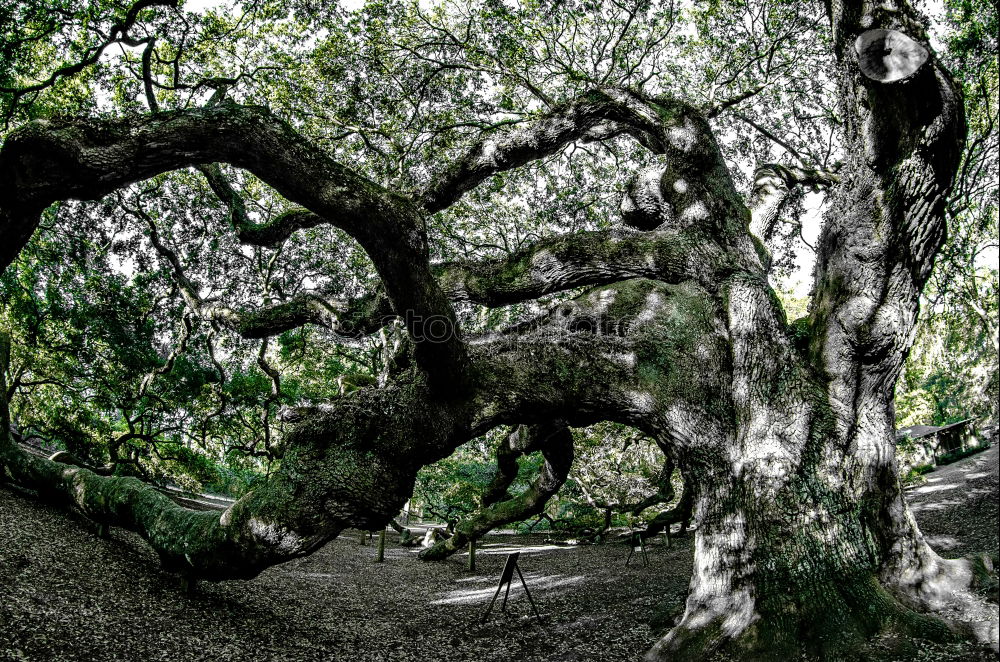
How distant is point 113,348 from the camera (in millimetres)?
12523

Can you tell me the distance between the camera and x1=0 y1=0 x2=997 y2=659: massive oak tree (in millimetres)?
3746

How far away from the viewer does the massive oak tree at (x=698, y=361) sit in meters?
3.75

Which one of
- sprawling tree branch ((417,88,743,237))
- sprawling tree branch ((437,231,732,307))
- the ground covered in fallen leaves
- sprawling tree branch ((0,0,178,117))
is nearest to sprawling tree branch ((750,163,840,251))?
sprawling tree branch ((417,88,743,237))

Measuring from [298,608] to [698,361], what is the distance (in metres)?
5.53

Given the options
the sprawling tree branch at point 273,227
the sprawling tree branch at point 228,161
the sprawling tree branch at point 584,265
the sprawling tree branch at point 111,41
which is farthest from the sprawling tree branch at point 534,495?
the sprawling tree branch at point 111,41

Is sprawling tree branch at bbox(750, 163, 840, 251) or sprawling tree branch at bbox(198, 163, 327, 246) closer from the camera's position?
sprawling tree branch at bbox(198, 163, 327, 246)

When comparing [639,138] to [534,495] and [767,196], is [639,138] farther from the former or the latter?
[534,495]

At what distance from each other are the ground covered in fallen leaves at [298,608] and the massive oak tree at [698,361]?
0.58 metres

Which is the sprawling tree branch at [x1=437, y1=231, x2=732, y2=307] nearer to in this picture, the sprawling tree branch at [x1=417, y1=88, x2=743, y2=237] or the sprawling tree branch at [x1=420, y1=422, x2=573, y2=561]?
the sprawling tree branch at [x1=417, y1=88, x2=743, y2=237]

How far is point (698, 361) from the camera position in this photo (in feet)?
15.7

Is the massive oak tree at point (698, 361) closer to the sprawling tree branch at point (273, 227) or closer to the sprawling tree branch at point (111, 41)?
the sprawling tree branch at point (273, 227)

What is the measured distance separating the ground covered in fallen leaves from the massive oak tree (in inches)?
22.9

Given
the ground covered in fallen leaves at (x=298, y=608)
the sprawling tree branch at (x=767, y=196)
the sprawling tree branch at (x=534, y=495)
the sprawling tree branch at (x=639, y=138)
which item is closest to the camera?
the ground covered in fallen leaves at (x=298, y=608)

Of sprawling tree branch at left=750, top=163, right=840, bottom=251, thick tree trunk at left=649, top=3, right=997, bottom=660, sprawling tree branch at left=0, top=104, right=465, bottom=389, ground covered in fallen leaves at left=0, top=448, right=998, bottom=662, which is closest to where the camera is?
sprawling tree branch at left=0, top=104, right=465, bottom=389
